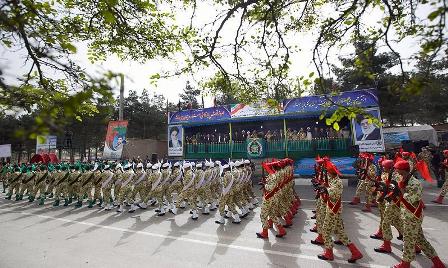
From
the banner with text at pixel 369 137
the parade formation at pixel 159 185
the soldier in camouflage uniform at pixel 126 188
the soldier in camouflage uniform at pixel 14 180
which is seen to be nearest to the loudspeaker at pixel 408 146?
the banner with text at pixel 369 137

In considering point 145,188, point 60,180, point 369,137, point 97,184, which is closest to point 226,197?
point 145,188

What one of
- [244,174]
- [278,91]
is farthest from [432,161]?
[278,91]

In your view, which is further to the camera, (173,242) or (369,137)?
(369,137)

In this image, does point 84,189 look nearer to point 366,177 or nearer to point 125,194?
point 125,194

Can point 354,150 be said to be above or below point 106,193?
above

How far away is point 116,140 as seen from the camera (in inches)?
775

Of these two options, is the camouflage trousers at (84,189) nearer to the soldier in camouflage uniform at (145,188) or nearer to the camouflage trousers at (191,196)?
the soldier in camouflage uniform at (145,188)

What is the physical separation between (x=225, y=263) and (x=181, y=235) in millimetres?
2337

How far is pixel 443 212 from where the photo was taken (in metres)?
9.18

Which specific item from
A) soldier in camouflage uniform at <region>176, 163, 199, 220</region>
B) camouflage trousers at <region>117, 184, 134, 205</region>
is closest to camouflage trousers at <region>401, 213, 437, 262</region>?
soldier in camouflage uniform at <region>176, 163, 199, 220</region>

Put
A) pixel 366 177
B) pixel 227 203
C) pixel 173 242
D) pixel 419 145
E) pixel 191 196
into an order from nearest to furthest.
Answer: pixel 173 242 < pixel 227 203 < pixel 191 196 < pixel 366 177 < pixel 419 145

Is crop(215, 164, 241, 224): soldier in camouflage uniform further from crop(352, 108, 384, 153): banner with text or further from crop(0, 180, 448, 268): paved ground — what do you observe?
crop(352, 108, 384, 153): banner with text

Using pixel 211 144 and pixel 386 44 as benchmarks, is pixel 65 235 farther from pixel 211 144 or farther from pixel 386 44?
pixel 211 144

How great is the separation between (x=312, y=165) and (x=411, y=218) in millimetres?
12240
